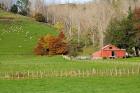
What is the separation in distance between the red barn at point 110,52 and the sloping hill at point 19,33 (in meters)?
20.1

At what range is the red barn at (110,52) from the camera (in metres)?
114

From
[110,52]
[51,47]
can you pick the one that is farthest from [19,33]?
[110,52]

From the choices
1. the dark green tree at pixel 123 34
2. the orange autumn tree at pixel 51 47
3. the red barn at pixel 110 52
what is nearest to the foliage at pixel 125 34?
the dark green tree at pixel 123 34

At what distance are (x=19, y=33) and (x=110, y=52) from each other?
45.3 meters

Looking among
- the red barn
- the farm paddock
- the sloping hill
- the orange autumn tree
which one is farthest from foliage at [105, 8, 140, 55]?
the farm paddock

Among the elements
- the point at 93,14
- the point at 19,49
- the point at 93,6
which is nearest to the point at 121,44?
the point at 19,49

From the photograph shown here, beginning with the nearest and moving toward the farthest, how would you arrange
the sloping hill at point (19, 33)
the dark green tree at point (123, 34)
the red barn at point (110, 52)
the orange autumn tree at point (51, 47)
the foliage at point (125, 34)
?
the red barn at point (110, 52)
the foliage at point (125, 34)
the dark green tree at point (123, 34)
the orange autumn tree at point (51, 47)
the sloping hill at point (19, 33)

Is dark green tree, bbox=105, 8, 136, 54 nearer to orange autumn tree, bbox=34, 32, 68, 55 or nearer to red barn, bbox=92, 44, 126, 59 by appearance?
red barn, bbox=92, 44, 126, 59

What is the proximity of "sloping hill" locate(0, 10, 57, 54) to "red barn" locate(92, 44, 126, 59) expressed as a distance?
790 inches

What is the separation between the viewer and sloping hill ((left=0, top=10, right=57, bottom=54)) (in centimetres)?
12850

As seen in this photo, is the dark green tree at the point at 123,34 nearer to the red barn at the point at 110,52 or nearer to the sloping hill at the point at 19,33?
the red barn at the point at 110,52

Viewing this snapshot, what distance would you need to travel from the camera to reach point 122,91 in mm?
32094

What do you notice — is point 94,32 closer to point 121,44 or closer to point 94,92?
point 121,44

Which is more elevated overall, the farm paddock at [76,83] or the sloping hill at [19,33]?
the sloping hill at [19,33]
